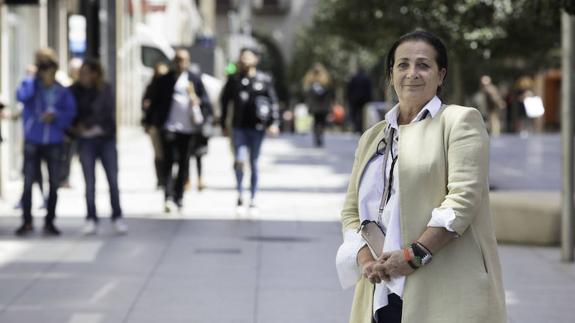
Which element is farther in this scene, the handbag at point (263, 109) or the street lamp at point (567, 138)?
the handbag at point (263, 109)

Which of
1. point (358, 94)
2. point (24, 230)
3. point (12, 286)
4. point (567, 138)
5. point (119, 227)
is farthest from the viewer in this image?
point (358, 94)

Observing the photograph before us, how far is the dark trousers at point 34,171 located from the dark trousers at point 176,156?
2.11m

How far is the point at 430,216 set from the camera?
382 cm

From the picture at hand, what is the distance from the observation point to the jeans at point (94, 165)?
11.6m

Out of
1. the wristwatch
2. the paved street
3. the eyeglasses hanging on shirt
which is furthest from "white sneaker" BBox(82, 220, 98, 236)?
the wristwatch

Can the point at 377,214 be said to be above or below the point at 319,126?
above

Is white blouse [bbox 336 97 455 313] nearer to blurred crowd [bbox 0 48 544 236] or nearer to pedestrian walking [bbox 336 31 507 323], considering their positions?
pedestrian walking [bbox 336 31 507 323]

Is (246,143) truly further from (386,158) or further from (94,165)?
(386,158)

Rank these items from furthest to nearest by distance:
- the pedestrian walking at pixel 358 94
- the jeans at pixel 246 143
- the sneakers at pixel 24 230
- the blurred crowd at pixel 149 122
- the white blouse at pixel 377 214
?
1. the pedestrian walking at pixel 358 94
2. the jeans at pixel 246 143
3. the blurred crowd at pixel 149 122
4. the sneakers at pixel 24 230
5. the white blouse at pixel 377 214

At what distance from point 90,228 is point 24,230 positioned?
61 cm

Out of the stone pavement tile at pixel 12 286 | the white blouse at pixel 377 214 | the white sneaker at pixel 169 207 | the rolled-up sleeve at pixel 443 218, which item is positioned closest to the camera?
the rolled-up sleeve at pixel 443 218

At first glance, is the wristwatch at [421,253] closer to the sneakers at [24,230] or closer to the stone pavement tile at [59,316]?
the stone pavement tile at [59,316]

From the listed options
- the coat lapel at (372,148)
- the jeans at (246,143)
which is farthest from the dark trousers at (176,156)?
the coat lapel at (372,148)

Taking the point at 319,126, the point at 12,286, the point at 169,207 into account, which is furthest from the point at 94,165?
the point at 319,126
